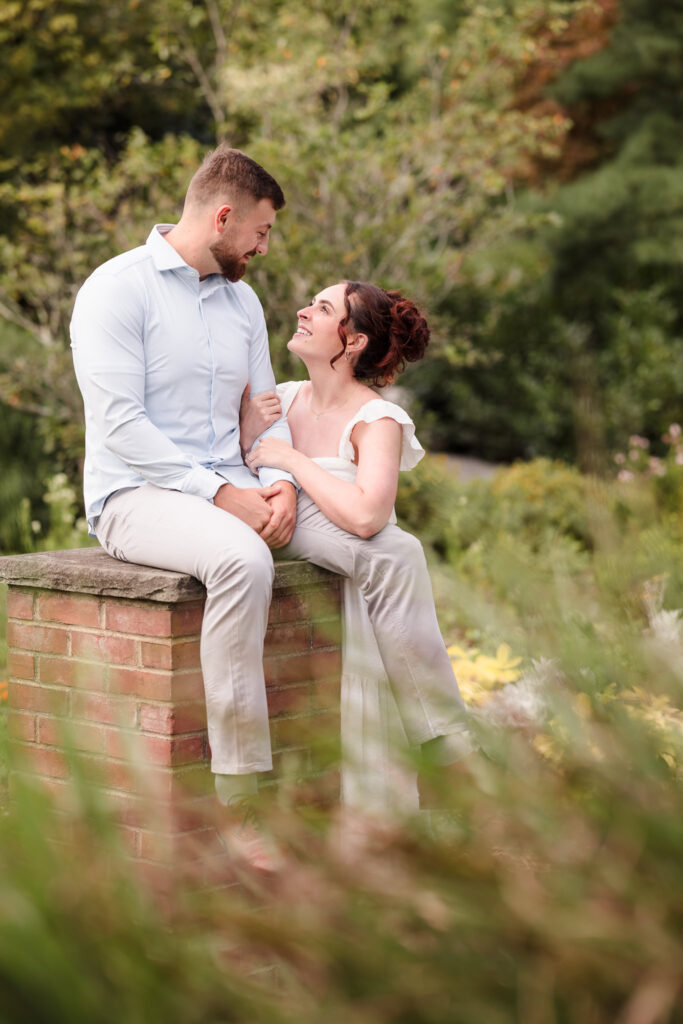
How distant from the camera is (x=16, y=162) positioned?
10117 mm

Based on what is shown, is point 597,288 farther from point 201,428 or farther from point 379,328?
point 201,428

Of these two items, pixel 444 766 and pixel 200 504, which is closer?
pixel 444 766

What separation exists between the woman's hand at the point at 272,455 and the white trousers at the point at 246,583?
123 mm

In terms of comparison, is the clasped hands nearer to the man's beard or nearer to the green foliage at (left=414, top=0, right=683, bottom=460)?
the man's beard

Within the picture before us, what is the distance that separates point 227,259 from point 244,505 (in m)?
0.70

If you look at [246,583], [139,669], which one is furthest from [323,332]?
[139,669]

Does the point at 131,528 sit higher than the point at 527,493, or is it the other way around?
the point at 131,528

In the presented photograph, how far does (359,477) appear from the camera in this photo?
10.4ft

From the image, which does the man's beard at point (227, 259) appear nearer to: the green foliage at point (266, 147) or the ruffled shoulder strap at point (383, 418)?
the ruffled shoulder strap at point (383, 418)

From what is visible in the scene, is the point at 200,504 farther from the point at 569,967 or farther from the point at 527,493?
the point at 527,493

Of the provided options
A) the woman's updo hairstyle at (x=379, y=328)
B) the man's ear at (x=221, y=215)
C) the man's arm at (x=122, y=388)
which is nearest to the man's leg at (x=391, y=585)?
the man's arm at (x=122, y=388)

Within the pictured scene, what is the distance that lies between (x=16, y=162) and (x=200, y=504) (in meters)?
8.18

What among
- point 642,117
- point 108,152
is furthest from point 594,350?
point 108,152

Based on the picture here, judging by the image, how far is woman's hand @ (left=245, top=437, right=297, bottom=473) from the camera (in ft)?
10.7
